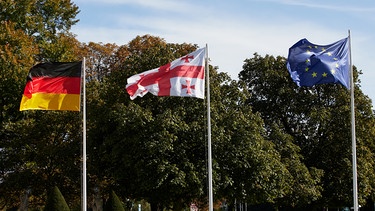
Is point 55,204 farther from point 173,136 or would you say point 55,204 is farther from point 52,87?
point 52,87

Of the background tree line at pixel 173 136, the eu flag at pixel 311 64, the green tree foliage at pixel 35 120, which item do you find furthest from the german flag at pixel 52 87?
the green tree foliage at pixel 35 120

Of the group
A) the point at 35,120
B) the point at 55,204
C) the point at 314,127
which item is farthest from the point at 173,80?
the point at 314,127

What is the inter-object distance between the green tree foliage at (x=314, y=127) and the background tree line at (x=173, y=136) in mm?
74

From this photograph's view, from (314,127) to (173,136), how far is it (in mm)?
15113

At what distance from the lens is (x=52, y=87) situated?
26.8 m

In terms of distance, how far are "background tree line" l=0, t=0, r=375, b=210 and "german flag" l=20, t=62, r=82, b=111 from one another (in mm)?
12027

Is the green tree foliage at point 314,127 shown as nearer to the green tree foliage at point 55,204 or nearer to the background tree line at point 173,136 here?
the background tree line at point 173,136

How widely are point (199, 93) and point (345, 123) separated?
952 inches

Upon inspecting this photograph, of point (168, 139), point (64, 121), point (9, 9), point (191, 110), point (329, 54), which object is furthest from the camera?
point (64, 121)

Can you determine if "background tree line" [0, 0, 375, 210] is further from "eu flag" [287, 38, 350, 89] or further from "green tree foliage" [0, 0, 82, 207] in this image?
"eu flag" [287, 38, 350, 89]

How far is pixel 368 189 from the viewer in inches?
1929

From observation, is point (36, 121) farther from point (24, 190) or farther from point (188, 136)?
point (188, 136)

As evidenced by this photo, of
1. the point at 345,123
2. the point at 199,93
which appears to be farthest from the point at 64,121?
the point at 199,93

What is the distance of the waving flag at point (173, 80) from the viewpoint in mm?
27156
